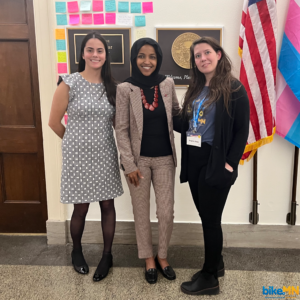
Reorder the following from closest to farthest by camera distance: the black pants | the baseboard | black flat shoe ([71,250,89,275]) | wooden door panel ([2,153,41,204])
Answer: the black pants, black flat shoe ([71,250,89,275]), the baseboard, wooden door panel ([2,153,41,204])

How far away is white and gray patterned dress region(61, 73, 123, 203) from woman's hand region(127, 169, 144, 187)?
18cm

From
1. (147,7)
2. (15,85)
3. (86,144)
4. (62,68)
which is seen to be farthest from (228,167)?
(15,85)

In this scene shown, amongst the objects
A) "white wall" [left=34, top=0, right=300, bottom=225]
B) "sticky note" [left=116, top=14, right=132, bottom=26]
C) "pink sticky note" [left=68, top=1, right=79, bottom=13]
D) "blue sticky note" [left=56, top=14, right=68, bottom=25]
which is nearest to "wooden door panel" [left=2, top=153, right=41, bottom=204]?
"white wall" [left=34, top=0, right=300, bottom=225]

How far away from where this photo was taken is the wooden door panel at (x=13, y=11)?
6.91ft

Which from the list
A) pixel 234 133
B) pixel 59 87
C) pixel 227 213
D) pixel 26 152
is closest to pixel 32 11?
pixel 59 87

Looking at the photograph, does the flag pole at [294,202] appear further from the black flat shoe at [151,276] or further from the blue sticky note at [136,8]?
the blue sticky note at [136,8]

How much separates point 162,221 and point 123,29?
4.73 ft

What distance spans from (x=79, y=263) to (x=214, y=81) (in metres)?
1.54

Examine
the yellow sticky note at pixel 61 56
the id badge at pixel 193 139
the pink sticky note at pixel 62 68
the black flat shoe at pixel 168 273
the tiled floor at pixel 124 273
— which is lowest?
the tiled floor at pixel 124 273

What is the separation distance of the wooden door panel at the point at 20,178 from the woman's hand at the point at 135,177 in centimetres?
113

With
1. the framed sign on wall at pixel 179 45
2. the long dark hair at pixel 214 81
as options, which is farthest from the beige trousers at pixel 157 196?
the framed sign on wall at pixel 179 45

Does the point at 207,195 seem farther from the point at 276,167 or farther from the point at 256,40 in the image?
the point at 256,40

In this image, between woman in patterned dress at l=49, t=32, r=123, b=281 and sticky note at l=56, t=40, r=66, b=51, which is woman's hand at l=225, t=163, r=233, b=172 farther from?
sticky note at l=56, t=40, r=66, b=51

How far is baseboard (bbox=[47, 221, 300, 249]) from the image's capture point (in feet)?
7.28
